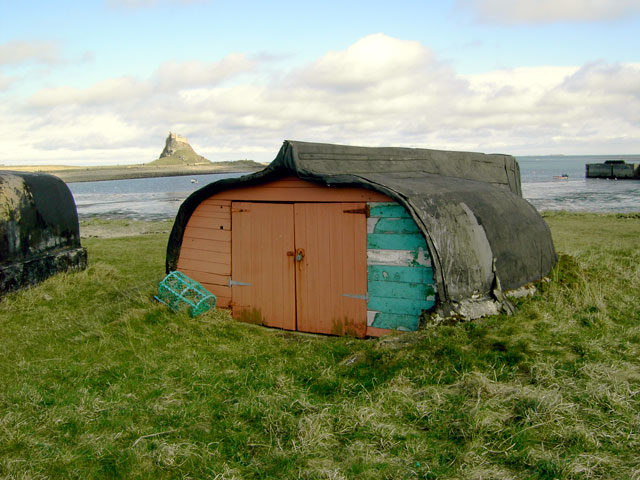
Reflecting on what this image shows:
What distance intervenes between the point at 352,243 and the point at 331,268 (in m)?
0.52

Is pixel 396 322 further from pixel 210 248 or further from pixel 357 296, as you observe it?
pixel 210 248

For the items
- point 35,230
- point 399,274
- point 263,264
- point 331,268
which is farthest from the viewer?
point 35,230

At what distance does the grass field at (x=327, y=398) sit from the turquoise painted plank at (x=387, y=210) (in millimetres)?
1673

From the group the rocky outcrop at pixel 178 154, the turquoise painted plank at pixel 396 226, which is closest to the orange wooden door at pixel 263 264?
the turquoise painted plank at pixel 396 226

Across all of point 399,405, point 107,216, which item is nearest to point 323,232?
point 399,405

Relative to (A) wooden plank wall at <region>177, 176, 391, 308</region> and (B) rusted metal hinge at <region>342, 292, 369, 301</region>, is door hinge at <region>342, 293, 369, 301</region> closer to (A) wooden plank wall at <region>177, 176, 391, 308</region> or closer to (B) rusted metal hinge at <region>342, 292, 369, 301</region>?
(B) rusted metal hinge at <region>342, 292, 369, 301</region>

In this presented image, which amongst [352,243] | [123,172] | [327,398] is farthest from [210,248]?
[123,172]

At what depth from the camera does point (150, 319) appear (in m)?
8.53

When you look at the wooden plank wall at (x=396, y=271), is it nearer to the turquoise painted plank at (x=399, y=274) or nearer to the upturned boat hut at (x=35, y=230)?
the turquoise painted plank at (x=399, y=274)

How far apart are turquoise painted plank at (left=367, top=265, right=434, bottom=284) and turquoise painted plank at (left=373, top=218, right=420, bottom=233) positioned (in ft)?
1.66

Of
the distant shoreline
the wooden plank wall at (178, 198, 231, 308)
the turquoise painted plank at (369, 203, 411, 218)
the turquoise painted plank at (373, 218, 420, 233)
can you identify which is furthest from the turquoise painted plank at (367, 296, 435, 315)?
Result: the distant shoreline

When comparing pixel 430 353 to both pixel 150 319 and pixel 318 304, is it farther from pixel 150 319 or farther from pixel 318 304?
pixel 150 319

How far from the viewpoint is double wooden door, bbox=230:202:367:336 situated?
788cm

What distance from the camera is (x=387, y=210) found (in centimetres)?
758
